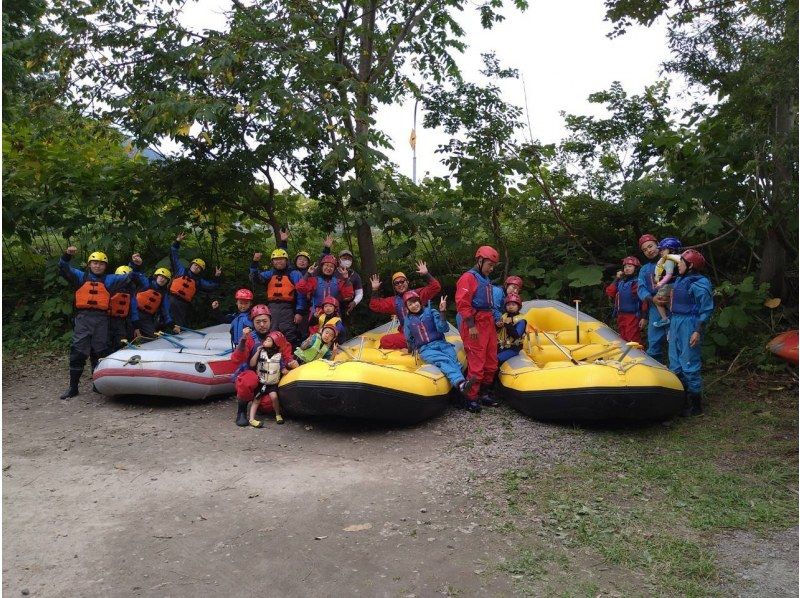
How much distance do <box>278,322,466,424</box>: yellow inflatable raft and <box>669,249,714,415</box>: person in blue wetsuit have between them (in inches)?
89.8

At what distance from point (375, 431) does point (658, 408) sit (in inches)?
98.1

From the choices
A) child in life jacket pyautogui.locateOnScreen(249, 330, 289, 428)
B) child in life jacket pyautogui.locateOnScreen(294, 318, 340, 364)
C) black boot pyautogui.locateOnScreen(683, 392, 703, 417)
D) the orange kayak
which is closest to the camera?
the orange kayak

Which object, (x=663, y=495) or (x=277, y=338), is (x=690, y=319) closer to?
(x=663, y=495)

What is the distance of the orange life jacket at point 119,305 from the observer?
755 centimetres

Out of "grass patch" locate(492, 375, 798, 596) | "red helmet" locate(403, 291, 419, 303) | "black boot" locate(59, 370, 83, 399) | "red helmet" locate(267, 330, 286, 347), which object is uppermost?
"red helmet" locate(403, 291, 419, 303)

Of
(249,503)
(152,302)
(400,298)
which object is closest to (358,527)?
(249,503)

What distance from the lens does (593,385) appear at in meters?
5.60

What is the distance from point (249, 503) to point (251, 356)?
2218mm

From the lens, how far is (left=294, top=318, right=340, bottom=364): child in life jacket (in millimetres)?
6574

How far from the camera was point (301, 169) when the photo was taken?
939 centimetres

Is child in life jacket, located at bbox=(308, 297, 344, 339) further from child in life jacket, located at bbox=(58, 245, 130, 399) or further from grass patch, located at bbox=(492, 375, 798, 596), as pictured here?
grass patch, located at bbox=(492, 375, 798, 596)

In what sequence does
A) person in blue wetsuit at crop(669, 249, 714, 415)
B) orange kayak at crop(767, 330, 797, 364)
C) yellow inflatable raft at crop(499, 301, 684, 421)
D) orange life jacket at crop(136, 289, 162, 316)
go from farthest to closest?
1. orange life jacket at crop(136, 289, 162, 316)
2. person in blue wetsuit at crop(669, 249, 714, 415)
3. yellow inflatable raft at crop(499, 301, 684, 421)
4. orange kayak at crop(767, 330, 797, 364)

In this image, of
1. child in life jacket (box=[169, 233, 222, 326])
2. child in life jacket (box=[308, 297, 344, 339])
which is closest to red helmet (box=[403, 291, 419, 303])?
child in life jacket (box=[308, 297, 344, 339])

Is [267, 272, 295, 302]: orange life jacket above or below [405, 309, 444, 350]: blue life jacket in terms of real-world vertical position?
above
